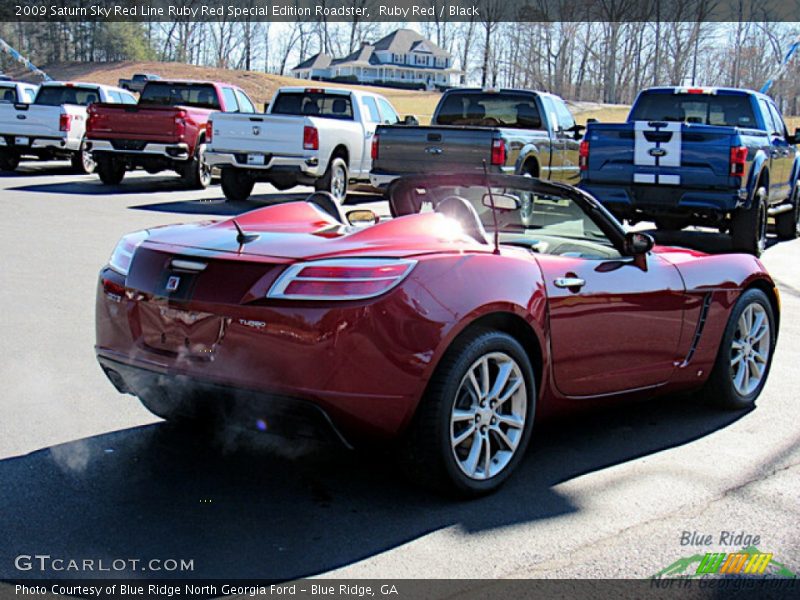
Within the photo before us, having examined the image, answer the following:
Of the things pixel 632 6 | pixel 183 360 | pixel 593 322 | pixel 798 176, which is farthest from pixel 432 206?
pixel 632 6

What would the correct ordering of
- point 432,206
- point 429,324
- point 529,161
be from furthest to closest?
1. point 529,161
2. point 432,206
3. point 429,324

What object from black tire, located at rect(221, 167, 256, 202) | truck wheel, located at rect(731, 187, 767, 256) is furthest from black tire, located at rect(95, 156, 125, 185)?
truck wheel, located at rect(731, 187, 767, 256)

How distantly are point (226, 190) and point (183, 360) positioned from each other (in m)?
14.2

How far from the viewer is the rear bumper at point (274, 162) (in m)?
16.9

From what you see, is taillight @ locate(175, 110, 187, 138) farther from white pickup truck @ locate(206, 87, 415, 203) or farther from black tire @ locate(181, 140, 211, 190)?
white pickup truck @ locate(206, 87, 415, 203)

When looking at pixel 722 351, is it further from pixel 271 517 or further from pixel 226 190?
pixel 226 190

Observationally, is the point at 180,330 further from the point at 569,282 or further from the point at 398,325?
the point at 569,282

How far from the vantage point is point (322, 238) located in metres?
4.40

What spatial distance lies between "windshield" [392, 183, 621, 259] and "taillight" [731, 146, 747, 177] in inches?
278

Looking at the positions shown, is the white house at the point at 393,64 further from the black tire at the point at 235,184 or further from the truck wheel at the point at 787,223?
the truck wheel at the point at 787,223

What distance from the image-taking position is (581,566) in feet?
12.2

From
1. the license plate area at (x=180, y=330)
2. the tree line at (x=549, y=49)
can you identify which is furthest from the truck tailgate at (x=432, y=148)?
the tree line at (x=549, y=49)

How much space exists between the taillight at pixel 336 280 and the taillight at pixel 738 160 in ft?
30.8

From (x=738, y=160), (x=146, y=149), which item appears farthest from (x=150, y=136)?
(x=738, y=160)
